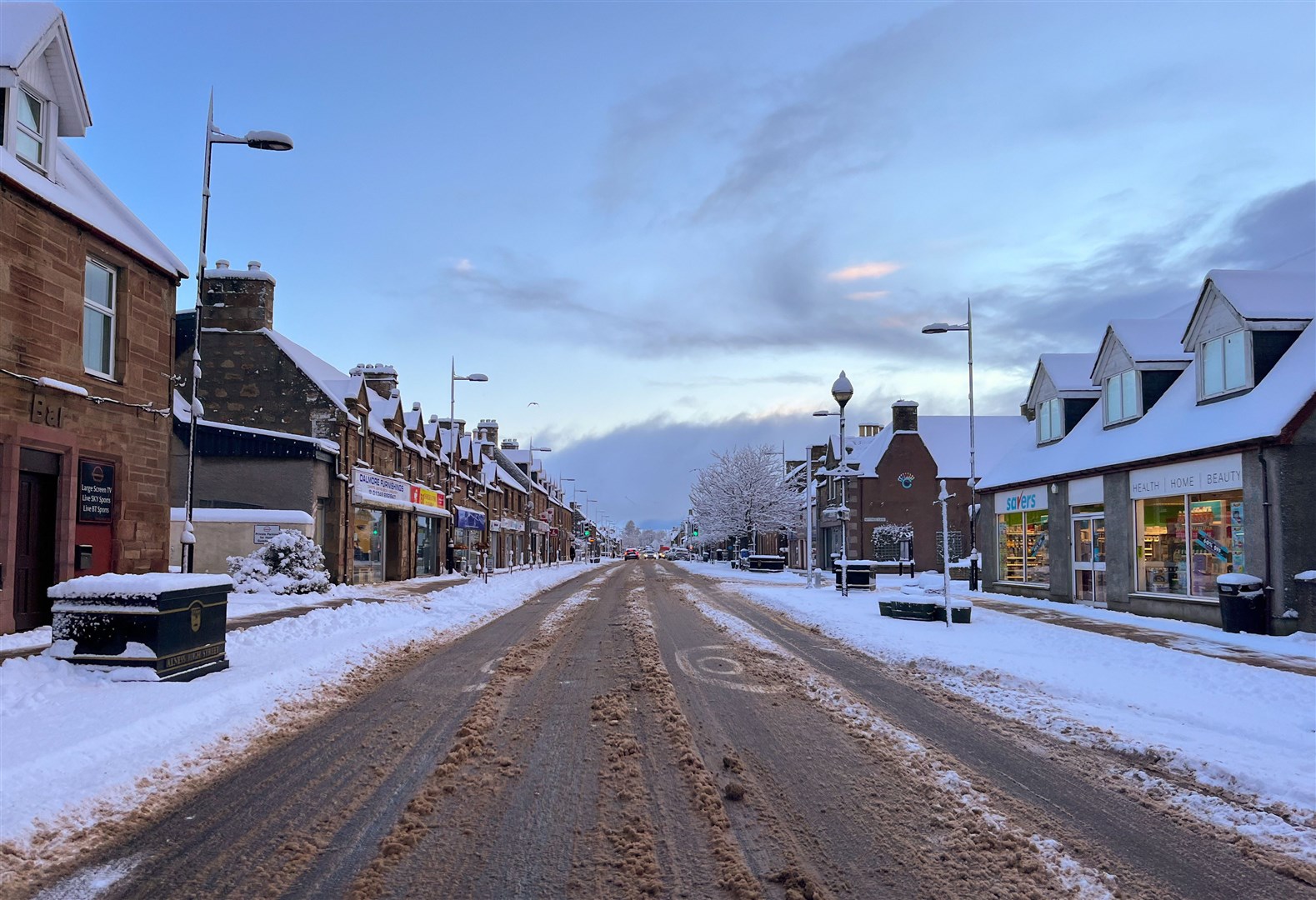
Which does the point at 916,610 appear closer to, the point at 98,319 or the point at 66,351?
the point at 66,351

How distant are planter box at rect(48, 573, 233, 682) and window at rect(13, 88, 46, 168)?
27.6 feet

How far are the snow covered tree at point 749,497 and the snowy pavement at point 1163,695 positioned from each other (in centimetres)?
4246

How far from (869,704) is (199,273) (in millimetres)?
13587

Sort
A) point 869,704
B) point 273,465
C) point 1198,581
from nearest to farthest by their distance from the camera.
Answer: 1. point 869,704
2. point 1198,581
3. point 273,465

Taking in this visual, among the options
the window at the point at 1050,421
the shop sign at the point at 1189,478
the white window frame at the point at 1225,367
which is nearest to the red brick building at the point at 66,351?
the shop sign at the point at 1189,478

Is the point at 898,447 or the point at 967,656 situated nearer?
the point at 967,656

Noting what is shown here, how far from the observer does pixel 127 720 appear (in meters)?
7.06

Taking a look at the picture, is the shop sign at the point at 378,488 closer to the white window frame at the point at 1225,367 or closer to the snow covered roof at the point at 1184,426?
the snow covered roof at the point at 1184,426

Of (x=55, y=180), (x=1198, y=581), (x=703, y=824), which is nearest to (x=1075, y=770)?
Result: (x=703, y=824)

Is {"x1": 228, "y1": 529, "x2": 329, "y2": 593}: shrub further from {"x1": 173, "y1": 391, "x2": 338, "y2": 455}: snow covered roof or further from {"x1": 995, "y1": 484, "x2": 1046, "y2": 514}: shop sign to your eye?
{"x1": 995, "y1": 484, "x2": 1046, "y2": 514}: shop sign

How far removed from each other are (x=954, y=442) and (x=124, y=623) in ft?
163

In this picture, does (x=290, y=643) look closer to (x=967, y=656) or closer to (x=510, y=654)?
(x=510, y=654)

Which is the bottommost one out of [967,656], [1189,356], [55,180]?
[967,656]

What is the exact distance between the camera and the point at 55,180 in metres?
14.0
